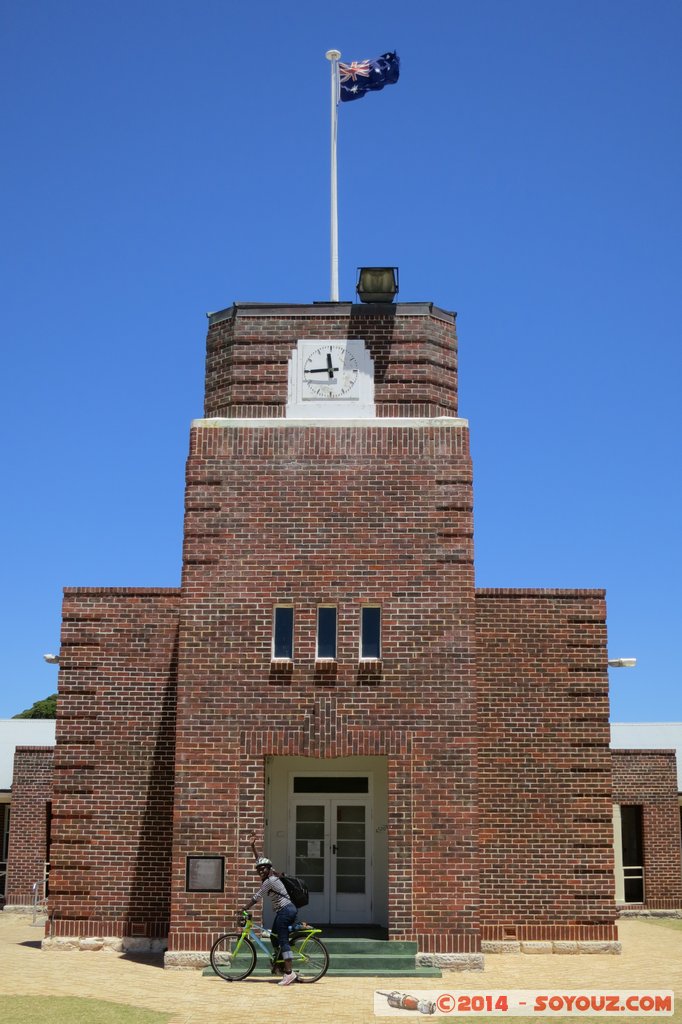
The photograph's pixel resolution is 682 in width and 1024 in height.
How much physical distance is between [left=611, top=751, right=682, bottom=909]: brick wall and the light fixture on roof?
14.8m

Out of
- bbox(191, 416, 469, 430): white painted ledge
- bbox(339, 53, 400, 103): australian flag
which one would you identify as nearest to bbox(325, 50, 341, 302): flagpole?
bbox(339, 53, 400, 103): australian flag

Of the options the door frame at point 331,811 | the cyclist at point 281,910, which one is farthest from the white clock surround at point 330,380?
the cyclist at point 281,910

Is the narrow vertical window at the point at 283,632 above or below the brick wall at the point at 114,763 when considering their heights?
above

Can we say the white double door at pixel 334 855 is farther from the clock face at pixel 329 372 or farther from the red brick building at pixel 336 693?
the clock face at pixel 329 372

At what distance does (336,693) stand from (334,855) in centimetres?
307

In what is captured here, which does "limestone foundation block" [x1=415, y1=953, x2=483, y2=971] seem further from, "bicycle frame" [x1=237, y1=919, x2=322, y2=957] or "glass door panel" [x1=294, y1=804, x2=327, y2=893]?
"glass door panel" [x1=294, y1=804, x2=327, y2=893]

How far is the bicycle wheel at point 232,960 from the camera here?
17.0 m

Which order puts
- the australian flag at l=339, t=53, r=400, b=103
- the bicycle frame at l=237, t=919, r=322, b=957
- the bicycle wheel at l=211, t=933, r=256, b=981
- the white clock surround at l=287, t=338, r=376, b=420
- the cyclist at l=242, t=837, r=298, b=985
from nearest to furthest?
1. the cyclist at l=242, t=837, r=298, b=985
2. the bicycle frame at l=237, t=919, r=322, b=957
3. the bicycle wheel at l=211, t=933, r=256, b=981
4. the white clock surround at l=287, t=338, r=376, b=420
5. the australian flag at l=339, t=53, r=400, b=103

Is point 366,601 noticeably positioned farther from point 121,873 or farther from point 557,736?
point 121,873

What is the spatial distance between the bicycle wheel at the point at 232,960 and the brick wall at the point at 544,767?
15.4 ft

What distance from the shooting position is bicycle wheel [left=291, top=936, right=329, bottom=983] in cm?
1680

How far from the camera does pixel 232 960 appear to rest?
1719 centimetres

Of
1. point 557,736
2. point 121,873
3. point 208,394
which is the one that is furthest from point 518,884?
point 208,394

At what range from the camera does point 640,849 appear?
29922 millimetres
